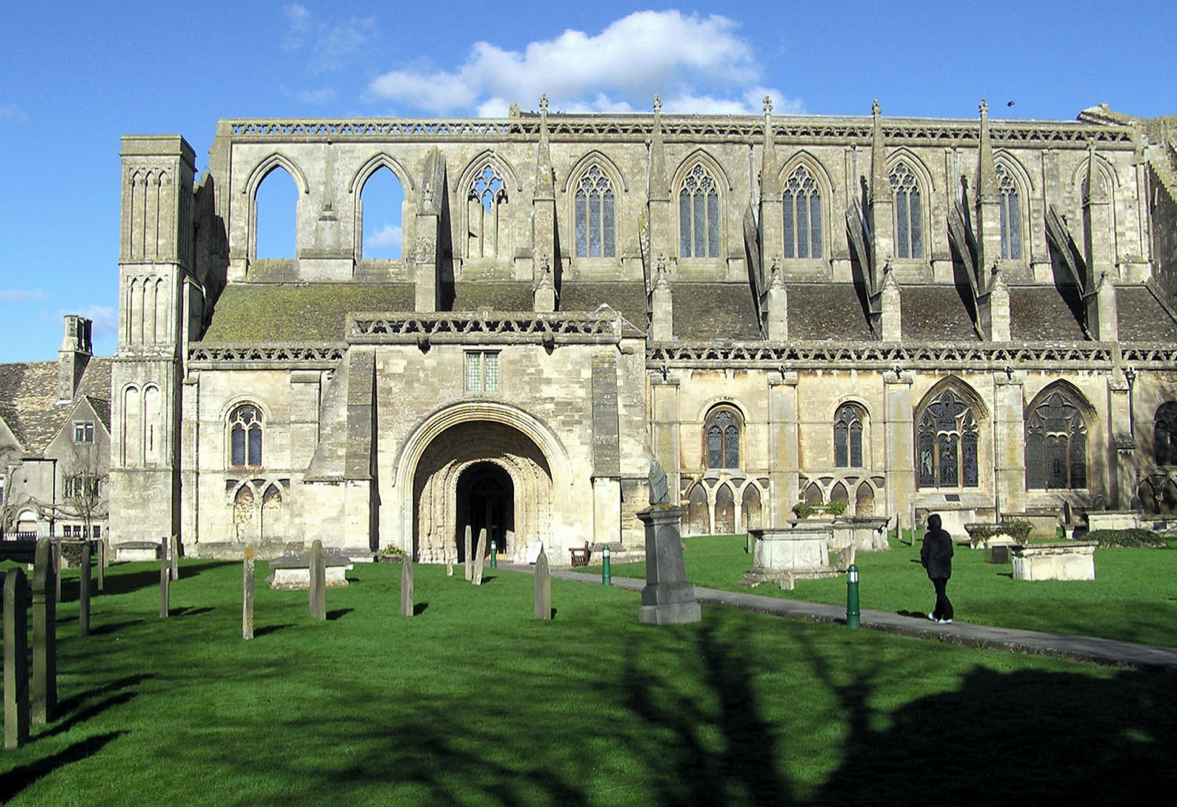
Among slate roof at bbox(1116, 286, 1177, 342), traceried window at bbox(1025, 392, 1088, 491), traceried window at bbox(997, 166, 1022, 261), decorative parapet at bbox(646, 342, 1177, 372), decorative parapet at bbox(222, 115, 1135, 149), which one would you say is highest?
decorative parapet at bbox(222, 115, 1135, 149)

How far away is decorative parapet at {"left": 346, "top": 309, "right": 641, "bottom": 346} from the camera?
107 ft

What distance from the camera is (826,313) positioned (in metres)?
43.0

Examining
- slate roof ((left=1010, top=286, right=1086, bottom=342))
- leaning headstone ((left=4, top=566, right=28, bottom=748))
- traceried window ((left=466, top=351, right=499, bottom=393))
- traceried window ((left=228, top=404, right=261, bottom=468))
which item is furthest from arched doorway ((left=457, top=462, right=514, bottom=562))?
leaning headstone ((left=4, top=566, right=28, bottom=748))

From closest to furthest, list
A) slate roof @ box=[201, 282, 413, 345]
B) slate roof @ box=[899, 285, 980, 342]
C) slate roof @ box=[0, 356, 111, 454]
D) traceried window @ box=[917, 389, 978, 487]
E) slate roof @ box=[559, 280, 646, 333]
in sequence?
slate roof @ box=[201, 282, 413, 345]
traceried window @ box=[917, 389, 978, 487]
slate roof @ box=[899, 285, 980, 342]
slate roof @ box=[559, 280, 646, 333]
slate roof @ box=[0, 356, 111, 454]

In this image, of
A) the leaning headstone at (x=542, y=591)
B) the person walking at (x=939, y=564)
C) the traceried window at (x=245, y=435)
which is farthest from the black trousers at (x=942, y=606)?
the traceried window at (x=245, y=435)

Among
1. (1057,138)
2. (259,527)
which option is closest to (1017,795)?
(259,527)

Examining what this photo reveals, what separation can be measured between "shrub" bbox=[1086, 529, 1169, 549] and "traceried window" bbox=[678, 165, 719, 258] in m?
20.5

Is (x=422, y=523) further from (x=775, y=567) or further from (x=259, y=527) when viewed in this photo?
(x=775, y=567)

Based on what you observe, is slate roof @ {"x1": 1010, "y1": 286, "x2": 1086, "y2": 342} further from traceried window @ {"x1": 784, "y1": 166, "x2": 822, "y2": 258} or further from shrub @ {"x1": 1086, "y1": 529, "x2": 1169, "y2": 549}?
shrub @ {"x1": 1086, "y1": 529, "x2": 1169, "y2": 549}

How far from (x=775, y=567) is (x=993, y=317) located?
73.1 ft

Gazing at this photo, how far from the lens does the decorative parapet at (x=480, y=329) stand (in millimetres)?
32469

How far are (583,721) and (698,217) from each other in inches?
1508

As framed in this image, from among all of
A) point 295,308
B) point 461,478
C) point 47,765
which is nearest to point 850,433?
point 461,478

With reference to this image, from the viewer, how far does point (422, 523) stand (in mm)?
33156
